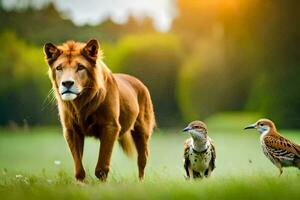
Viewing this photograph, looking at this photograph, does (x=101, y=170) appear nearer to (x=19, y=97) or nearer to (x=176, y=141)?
(x=176, y=141)

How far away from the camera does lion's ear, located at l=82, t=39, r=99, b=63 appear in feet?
15.2

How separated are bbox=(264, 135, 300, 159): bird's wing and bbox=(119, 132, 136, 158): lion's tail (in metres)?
1.27

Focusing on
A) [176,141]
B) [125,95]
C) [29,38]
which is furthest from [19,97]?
[125,95]

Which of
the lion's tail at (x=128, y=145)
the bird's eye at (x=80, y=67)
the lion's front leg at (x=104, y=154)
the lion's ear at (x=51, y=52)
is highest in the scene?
the lion's ear at (x=51, y=52)

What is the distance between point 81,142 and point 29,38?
7885mm

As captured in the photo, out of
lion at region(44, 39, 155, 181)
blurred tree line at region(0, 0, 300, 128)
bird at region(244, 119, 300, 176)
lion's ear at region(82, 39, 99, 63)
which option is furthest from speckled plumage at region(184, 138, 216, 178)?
blurred tree line at region(0, 0, 300, 128)

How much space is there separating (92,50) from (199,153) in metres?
0.85

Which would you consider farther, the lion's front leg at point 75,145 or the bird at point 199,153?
the lion's front leg at point 75,145

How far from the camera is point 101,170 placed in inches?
188

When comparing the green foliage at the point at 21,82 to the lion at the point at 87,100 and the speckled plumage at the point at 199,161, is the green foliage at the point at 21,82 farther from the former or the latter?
the speckled plumage at the point at 199,161

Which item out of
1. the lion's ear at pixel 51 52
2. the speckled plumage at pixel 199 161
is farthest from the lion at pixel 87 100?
the speckled plumage at pixel 199 161

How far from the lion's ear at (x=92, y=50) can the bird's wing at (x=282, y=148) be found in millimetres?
1088

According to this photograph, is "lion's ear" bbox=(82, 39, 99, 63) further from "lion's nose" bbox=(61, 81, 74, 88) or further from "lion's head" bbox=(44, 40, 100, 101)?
"lion's nose" bbox=(61, 81, 74, 88)

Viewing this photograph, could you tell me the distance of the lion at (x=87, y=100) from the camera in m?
4.54
